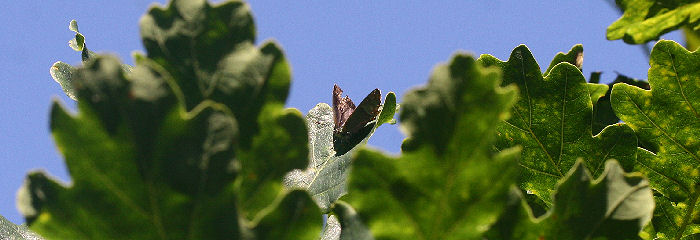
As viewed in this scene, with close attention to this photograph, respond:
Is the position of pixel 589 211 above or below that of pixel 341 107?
below

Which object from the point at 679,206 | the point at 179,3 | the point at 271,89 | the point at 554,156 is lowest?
the point at 679,206

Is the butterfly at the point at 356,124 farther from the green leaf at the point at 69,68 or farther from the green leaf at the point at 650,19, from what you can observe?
the green leaf at the point at 650,19

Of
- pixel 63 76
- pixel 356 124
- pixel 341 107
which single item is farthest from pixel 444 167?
pixel 63 76

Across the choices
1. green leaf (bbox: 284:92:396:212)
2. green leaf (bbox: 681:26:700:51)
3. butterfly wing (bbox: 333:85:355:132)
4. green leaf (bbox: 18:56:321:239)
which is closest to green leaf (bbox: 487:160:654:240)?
green leaf (bbox: 18:56:321:239)

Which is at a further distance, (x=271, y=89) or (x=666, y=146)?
(x=666, y=146)

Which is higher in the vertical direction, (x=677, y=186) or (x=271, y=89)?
(x=271, y=89)

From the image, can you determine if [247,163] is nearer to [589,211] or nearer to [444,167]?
[444,167]

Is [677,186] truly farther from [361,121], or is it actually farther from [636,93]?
[361,121]

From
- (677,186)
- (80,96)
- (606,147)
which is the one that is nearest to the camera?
(80,96)

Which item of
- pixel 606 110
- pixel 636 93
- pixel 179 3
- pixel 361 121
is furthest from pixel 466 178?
pixel 606 110
